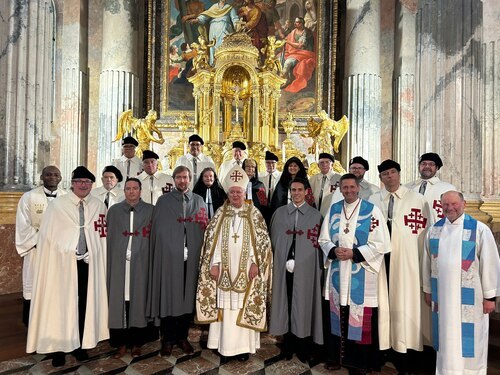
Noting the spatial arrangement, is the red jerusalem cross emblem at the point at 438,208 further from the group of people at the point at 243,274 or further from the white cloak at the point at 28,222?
the white cloak at the point at 28,222

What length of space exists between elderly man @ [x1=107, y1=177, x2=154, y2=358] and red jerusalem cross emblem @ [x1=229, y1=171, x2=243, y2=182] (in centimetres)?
100

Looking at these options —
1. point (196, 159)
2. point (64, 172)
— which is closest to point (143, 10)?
A: point (64, 172)

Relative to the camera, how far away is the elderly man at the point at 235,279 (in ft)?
13.4

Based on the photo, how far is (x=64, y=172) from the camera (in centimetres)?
1012

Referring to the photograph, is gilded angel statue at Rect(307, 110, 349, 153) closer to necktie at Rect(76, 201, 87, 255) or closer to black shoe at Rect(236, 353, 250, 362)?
black shoe at Rect(236, 353, 250, 362)

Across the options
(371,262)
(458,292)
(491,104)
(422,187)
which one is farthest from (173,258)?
(491,104)

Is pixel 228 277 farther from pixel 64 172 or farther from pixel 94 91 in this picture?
pixel 94 91

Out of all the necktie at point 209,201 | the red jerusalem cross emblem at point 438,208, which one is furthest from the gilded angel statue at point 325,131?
the red jerusalem cross emblem at point 438,208

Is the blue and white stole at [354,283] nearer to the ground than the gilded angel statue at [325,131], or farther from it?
nearer to the ground

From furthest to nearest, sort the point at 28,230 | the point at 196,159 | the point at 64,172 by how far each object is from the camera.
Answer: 1. the point at 64,172
2. the point at 196,159
3. the point at 28,230

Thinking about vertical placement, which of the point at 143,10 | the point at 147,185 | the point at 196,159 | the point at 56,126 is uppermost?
the point at 143,10

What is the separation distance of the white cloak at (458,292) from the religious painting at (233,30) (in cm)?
765

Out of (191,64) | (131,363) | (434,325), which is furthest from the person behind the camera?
(191,64)

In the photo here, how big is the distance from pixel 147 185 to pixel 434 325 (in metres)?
4.23
